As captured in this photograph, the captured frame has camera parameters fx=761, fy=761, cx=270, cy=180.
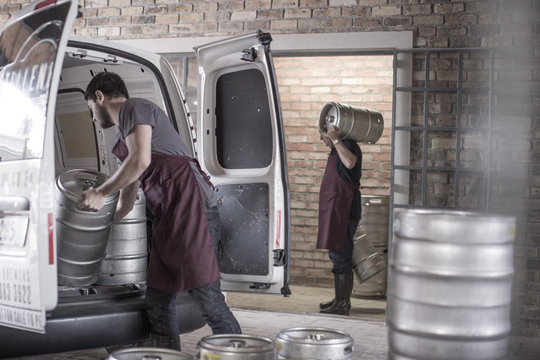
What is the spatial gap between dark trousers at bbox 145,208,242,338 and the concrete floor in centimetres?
87

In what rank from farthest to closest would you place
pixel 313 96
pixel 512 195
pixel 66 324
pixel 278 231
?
pixel 313 96 < pixel 512 195 < pixel 278 231 < pixel 66 324

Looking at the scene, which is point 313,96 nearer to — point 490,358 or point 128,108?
point 128,108

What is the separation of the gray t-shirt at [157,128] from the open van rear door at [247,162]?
56 centimetres

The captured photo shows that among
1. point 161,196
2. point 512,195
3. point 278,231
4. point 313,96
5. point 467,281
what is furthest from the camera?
point 313,96

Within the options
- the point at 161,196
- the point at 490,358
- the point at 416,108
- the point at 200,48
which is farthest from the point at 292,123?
the point at 490,358

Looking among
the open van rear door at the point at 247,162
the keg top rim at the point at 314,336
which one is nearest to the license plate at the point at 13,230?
the keg top rim at the point at 314,336

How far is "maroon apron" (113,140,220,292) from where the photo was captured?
14.0 ft

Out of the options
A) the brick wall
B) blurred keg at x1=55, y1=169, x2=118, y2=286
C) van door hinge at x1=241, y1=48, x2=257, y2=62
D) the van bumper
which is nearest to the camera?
the van bumper

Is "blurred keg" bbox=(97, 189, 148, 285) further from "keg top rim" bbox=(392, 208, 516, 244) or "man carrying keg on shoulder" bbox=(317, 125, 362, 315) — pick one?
"man carrying keg on shoulder" bbox=(317, 125, 362, 315)

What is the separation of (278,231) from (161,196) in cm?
96

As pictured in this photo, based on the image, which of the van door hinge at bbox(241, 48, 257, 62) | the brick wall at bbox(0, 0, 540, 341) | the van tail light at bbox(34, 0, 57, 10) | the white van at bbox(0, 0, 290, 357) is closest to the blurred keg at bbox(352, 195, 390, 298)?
the brick wall at bbox(0, 0, 540, 341)

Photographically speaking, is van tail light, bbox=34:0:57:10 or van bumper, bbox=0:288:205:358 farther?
van bumper, bbox=0:288:205:358

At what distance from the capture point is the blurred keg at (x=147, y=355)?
2783 mm

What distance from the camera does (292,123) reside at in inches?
405
